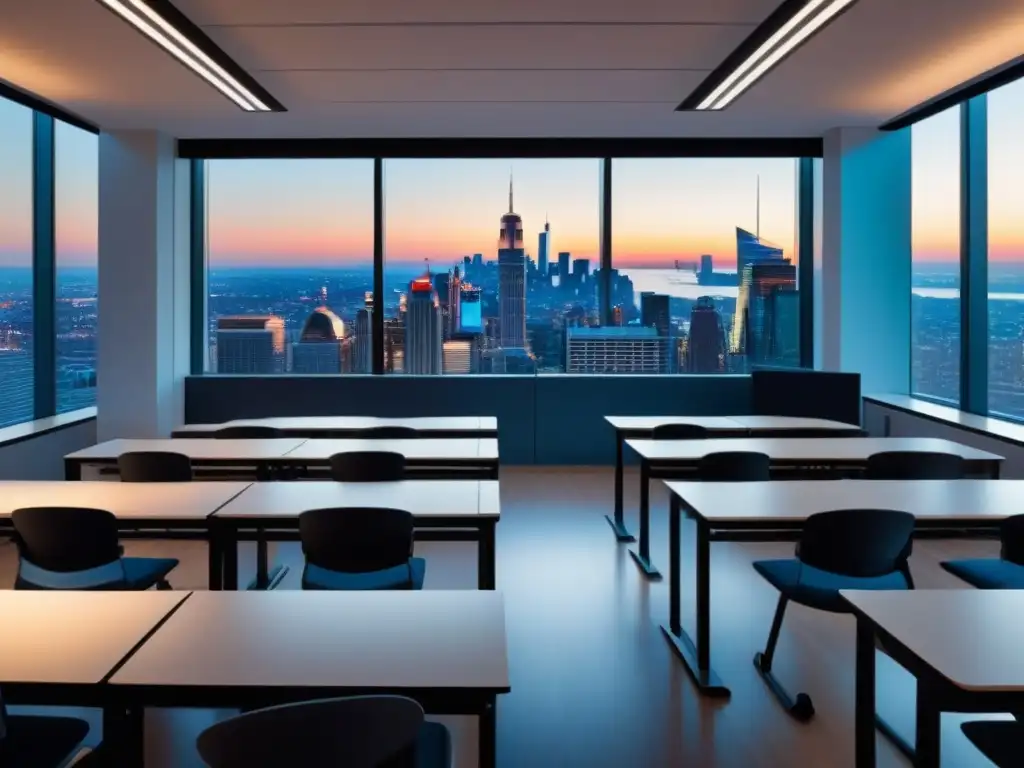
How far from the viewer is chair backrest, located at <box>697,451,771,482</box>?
4301mm

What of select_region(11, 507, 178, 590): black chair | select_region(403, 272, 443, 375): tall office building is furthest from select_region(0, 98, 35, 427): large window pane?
select_region(11, 507, 178, 590): black chair

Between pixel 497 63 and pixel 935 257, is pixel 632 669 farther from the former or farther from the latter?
pixel 935 257

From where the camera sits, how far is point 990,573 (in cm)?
341

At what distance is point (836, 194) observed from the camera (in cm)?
758

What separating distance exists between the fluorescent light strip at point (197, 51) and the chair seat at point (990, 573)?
14.9 feet

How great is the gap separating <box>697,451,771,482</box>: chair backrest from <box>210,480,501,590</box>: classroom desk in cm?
126

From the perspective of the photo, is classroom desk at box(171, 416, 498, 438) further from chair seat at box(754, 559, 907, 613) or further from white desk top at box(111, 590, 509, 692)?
white desk top at box(111, 590, 509, 692)

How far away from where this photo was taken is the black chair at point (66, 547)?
119 inches

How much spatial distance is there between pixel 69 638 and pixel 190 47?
3.88 m

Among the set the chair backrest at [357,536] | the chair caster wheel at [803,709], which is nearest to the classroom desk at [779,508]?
the chair caster wheel at [803,709]

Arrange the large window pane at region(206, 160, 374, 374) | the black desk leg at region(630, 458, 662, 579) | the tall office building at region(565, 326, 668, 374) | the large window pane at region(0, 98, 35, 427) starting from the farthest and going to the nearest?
the tall office building at region(565, 326, 668, 374) → the large window pane at region(206, 160, 374, 374) → the large window pane at region(0, 98, 35, 427) → the black desk leg at region(630, 458, 662, 579)

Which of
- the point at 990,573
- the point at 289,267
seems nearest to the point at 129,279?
the point at 289,267

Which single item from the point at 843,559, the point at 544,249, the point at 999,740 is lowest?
the point at 999,740

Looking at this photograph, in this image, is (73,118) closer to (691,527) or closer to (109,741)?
(691,527)
